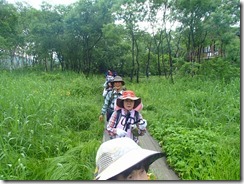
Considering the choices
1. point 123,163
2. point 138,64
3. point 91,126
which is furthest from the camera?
point 91,126

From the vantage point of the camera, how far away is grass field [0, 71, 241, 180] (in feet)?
4.49

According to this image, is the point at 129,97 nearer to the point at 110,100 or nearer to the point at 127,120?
the point at 127,120

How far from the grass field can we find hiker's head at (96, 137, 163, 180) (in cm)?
54

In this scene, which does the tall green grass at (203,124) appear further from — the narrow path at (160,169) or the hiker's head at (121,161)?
the hiker's head at (121,161)

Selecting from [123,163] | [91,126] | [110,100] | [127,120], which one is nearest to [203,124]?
[127,120]

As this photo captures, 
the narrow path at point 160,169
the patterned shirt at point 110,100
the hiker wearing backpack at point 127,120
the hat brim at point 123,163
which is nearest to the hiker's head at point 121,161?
the hat brim at point 123,163

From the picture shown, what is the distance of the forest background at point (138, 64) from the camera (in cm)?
131

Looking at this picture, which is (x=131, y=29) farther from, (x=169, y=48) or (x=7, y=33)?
(x=7, y=33)

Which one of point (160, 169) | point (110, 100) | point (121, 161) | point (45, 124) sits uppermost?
point (110, 100)

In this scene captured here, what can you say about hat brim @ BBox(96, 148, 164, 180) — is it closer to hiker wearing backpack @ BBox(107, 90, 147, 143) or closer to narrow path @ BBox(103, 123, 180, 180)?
narrow path @ BBox(103, 123, 180, 180)

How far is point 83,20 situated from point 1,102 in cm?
130

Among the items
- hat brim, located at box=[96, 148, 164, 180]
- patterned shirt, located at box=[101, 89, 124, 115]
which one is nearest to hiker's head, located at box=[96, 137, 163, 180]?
hat brim, located at box=[96, 148, 164, 180]

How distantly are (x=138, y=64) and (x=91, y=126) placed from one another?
1.39 metres

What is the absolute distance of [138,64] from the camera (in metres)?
1.50
